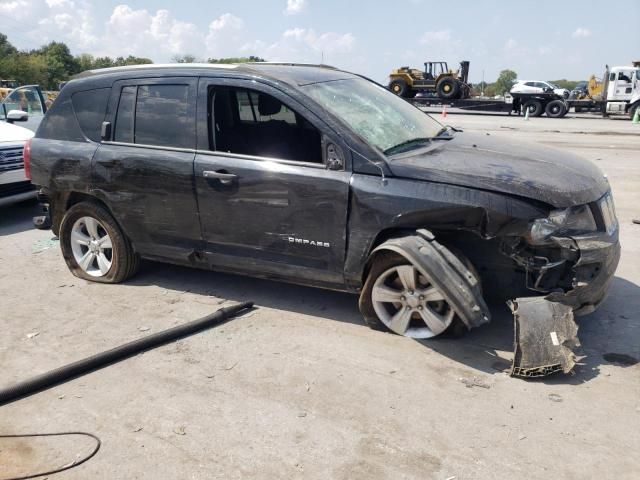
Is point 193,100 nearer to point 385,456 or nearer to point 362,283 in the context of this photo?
point 362,283

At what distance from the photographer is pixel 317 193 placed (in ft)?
13.0

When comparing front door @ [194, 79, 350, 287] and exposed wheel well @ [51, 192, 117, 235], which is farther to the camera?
exposed wheel well @ [51, 192, 117, 235]

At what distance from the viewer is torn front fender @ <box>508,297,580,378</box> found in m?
3.39

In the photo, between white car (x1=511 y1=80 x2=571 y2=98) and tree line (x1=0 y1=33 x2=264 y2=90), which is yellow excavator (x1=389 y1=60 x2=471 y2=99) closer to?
white car (x1=511 y1=80 x2=571 y2=98)

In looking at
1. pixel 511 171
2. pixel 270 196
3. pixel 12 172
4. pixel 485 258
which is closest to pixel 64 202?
pixel 270 196

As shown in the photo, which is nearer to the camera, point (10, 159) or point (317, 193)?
point (317, 193)

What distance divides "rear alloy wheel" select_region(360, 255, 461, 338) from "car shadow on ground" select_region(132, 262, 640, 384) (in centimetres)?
18

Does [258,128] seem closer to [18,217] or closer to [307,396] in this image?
[307,396]

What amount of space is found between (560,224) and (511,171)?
1.58 feet

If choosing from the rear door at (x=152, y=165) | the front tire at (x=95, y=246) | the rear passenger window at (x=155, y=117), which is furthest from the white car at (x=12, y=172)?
the rear passenger window at (x=155, y=117)

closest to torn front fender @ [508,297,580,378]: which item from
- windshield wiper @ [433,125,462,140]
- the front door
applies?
the front door

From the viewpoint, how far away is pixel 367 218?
3846 millimetres

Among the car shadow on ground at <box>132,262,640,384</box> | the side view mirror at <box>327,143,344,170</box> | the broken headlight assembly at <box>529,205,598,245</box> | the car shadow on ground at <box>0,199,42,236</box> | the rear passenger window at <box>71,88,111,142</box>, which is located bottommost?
the car shadow on ground at <box>132,262,640,384</box>

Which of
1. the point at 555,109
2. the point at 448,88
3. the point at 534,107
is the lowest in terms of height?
the point at 555,109
